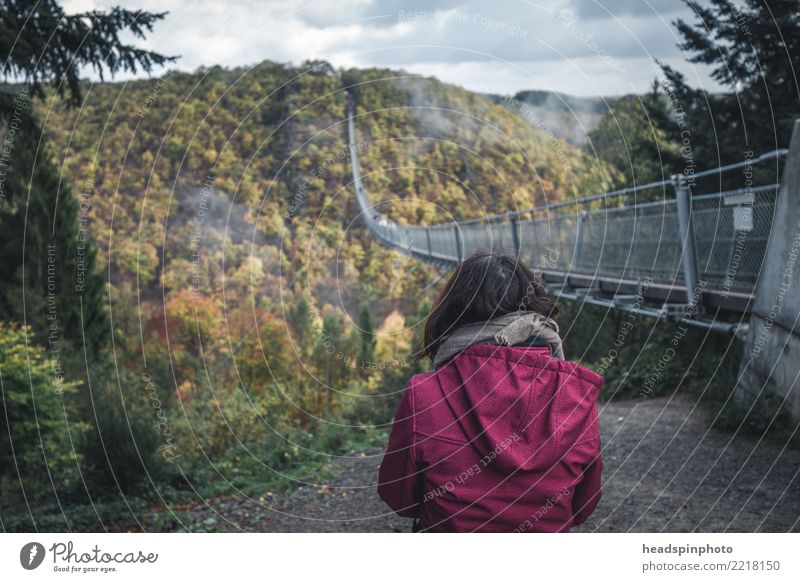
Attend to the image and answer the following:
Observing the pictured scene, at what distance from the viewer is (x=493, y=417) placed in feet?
6.23

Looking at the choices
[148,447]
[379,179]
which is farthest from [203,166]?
[148,447]

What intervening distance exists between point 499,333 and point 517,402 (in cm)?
17

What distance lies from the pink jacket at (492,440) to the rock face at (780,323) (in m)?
3.04

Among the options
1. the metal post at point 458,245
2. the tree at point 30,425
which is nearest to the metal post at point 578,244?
the metal post at point 458,245

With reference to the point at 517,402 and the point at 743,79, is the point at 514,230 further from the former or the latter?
the point at 517,402

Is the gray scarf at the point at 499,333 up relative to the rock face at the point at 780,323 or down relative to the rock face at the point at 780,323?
up

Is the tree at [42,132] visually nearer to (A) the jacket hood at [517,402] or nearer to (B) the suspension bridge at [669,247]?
(A) the jacket hood at [517,402]

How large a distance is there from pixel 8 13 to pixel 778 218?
544 centimetres

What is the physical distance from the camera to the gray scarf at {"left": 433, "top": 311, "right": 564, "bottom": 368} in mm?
1945

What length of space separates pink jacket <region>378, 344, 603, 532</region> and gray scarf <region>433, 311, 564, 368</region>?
0.11 ft

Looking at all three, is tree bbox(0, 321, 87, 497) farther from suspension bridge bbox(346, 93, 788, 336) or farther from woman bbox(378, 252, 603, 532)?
woman bbox(378, 252, 603, 532)

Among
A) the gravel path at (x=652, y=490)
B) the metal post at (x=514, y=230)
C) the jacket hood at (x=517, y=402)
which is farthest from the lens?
the metal post at (x=514, y=230)

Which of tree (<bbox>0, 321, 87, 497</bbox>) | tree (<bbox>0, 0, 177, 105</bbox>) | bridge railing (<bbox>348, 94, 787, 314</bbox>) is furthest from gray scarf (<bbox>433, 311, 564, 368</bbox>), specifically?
tree (<bbox>0, 321, 87, 497</bbox>)

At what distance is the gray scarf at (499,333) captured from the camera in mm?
1945
